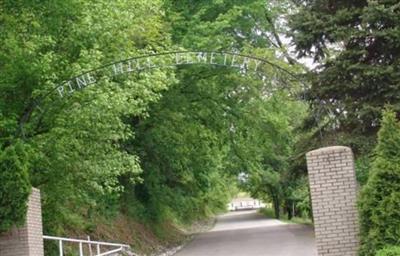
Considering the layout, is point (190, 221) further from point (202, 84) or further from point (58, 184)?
point (58, 184)

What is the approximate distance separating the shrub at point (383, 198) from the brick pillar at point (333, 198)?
0.43 m

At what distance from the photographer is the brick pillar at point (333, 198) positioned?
36.7 ft

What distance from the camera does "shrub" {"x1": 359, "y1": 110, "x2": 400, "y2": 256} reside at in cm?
1024

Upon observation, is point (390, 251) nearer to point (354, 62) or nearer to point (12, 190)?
point (12, 190)

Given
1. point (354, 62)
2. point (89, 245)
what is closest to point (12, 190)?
point (89, 245)

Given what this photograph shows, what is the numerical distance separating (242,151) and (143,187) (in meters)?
4.82

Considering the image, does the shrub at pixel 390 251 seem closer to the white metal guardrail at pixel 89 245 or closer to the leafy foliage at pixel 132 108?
the leafy foliage at pixel 132 108

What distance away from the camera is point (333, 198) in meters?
11.2

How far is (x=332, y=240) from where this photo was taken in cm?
1120

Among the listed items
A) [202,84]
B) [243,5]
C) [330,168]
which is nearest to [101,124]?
[330,168]

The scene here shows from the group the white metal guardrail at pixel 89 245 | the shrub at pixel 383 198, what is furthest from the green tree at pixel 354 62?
the white metal guardrail at pixel 89 245

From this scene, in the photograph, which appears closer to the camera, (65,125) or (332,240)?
(332,240)

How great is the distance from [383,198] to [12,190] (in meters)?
6.08

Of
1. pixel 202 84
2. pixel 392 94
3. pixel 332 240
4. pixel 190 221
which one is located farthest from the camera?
pixel 190 221
